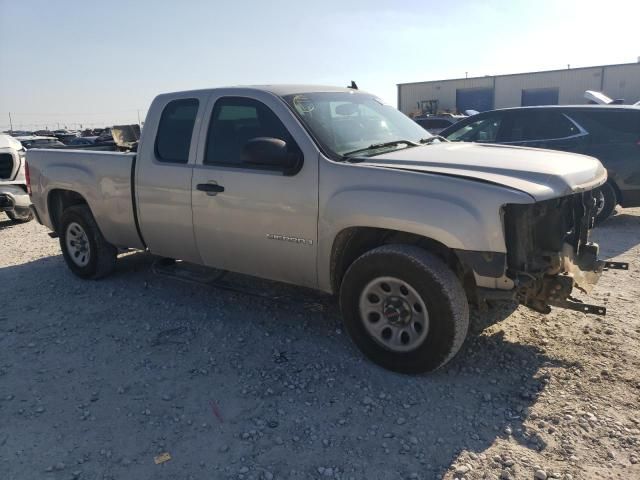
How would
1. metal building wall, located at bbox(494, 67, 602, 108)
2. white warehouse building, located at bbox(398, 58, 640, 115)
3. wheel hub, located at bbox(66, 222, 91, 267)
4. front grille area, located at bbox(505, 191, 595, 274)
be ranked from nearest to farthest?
1. front grille area, located at bbox(505, 191, 595, 274)
2. wheel hub, located at bbox(66, 222, 91, 267)
3. white warehouse building, located at bbox(398, 58, 640, 115)
4. metal building wall, located at bbox(494, 67, 602, 108)

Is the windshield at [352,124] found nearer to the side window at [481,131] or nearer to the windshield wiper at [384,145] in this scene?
the windshield wiper at [384,145]

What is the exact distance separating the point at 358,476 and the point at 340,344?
4.93 ft

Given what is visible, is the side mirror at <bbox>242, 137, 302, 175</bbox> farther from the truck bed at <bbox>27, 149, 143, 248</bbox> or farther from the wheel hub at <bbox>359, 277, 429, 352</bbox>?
the truck bed at <bbox>27, 149, 143, 248</bbox>

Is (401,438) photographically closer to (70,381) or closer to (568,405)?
(568,405)

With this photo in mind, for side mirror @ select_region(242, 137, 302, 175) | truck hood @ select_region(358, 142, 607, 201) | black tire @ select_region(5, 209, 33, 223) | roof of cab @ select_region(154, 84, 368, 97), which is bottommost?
black tire @ select_region(5, 209, 33, 223)

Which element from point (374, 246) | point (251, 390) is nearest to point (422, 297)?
point (374, 246)

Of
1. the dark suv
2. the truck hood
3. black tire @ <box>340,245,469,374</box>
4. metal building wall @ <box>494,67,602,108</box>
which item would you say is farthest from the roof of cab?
metal building wall @ <box>494,67,602,108</box>

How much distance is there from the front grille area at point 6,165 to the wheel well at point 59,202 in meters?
4.00

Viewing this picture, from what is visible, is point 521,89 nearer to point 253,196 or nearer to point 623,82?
point 623,82

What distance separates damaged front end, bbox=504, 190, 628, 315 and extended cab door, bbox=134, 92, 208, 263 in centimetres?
269

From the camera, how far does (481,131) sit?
27.5 ft

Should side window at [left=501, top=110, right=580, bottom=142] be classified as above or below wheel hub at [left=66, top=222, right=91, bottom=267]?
above

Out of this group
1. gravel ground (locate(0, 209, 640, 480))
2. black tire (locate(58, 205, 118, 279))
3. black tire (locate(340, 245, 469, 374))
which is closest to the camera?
gravel ground (locate(0, 209, 640, 480))

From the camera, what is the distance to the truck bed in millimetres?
5129
